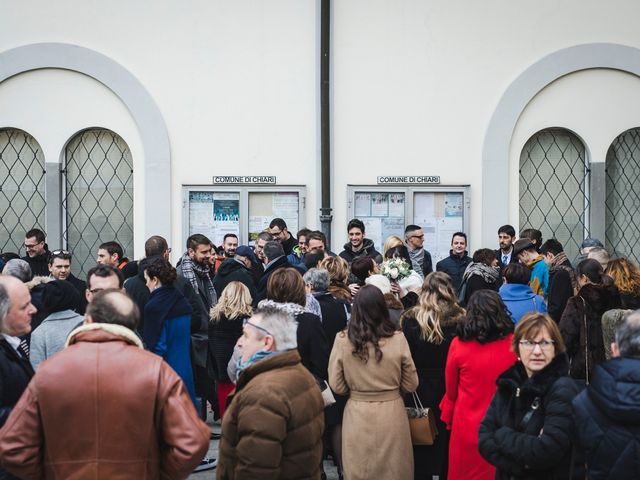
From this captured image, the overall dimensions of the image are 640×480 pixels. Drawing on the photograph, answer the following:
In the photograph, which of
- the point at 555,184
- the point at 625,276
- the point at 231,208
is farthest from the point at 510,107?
the point at 625,276

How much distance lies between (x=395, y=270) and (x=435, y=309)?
1.83 meters

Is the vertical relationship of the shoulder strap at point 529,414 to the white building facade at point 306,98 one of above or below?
below

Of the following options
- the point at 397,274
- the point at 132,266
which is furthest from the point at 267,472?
the point at 132,266

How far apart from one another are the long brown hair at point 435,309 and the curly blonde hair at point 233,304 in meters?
1.83

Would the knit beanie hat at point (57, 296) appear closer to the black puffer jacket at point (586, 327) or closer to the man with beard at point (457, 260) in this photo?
the black puffer jacket at point (586, 327)

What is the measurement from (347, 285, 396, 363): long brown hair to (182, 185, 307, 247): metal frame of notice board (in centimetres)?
593

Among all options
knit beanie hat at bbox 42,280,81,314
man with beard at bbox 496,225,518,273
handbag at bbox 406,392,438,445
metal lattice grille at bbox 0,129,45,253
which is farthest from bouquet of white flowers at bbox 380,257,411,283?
metal lattice grille at bbox 0,129,45,253

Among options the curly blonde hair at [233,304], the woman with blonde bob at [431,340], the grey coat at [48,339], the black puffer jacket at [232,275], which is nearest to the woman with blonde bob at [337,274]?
the curly blonde hair at [233,304]

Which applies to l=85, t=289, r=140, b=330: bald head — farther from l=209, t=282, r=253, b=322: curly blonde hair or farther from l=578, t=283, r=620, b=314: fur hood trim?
l=578, t=283, r=620, b=314: fur hood trim

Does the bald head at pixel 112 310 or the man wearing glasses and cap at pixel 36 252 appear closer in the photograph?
the bald head at pixel 112 310

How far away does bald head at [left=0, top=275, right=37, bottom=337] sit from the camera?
4109mm

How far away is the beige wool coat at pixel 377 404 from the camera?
5605 mm

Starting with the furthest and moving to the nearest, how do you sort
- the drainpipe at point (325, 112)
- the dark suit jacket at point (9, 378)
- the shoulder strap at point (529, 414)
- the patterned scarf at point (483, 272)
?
the drainpipe at point (325, 112), the patterned scarf at point (483, 272), the shoulder strap at point (529, 414), the dark suit jacket at point (9, 378)

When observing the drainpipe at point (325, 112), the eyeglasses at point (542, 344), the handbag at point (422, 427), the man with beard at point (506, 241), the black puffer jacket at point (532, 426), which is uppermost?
the drainpipe at point (325, 112)
